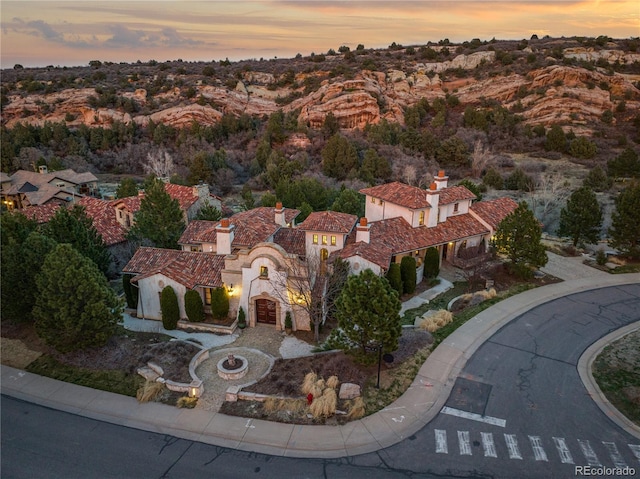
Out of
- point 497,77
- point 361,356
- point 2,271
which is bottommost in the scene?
point 361,356

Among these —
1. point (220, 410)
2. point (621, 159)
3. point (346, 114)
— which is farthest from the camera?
point (346, 114)

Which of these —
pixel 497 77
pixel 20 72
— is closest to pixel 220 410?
pixel 497 77

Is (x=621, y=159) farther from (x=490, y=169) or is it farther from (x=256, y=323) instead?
(x=256, y=323)

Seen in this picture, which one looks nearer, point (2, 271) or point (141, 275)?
point (2, 271)

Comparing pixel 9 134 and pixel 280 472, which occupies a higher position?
pixel 9 134

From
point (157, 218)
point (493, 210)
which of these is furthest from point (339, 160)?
point (157, 218)

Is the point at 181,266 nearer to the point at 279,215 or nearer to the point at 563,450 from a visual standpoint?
the point at 279,215

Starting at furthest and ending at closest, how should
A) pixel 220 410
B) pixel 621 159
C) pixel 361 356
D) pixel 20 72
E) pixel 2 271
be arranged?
pixel 20 72 → pixel 621 159 → pixel 2 271 → pixel 361 356 → pixel 220 410

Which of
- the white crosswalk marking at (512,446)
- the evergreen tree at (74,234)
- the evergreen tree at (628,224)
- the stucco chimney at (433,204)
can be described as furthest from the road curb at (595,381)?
the evergreen tree at (74,234)
